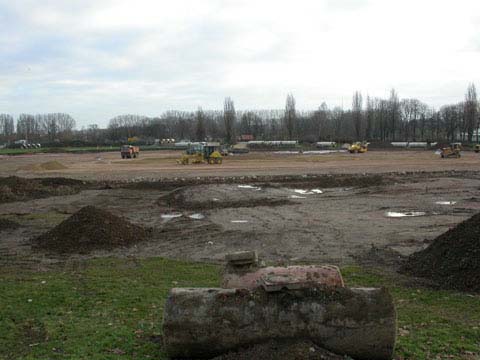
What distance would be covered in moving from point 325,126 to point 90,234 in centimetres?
15992

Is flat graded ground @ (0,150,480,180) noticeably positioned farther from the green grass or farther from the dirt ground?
the green grass

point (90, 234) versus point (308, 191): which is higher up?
point (90, 234)

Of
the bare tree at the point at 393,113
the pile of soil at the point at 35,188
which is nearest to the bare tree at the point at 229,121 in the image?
the bare tree at the point at 393,113

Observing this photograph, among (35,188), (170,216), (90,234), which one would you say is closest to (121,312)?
(90,234)

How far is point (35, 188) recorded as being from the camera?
34.2 m

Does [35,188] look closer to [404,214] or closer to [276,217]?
[276,217]

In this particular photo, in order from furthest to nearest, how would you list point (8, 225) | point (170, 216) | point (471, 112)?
point (471, 112) < point (170, 216) < point (8, 225)

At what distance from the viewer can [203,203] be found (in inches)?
1041

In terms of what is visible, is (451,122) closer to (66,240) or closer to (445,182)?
(445,182)

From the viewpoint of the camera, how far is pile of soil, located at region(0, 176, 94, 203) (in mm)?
30773

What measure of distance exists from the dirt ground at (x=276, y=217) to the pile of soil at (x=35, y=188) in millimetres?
1240

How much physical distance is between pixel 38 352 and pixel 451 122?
142338mm

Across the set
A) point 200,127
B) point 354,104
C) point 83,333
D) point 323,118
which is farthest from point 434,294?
point 323,118

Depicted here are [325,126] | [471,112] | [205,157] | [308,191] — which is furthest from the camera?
[325,126]
